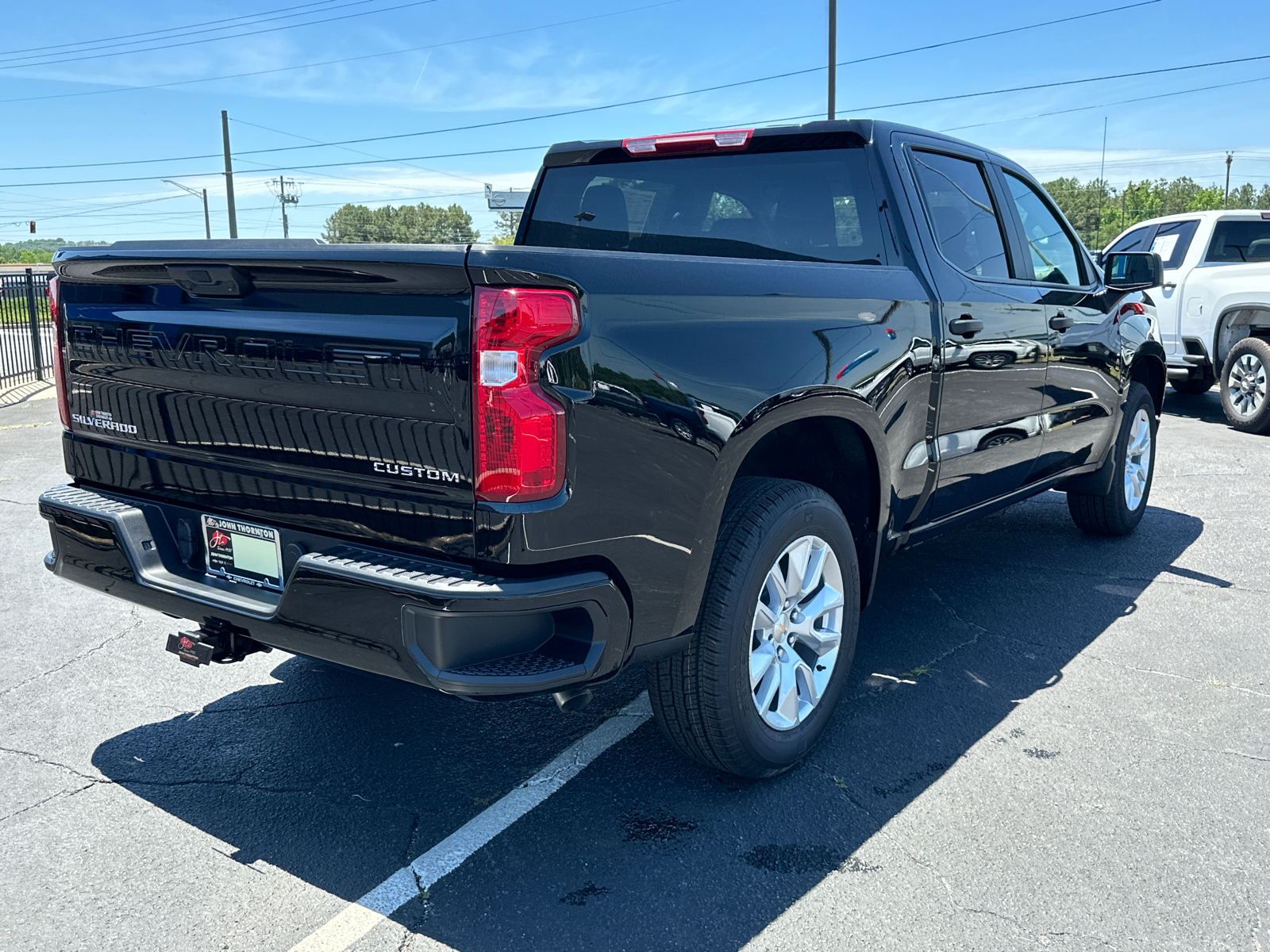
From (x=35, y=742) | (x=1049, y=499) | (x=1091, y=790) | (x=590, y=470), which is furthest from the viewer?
(x=1049, y=499)

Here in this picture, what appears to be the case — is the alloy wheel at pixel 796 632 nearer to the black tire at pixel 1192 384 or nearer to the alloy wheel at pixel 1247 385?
the alloy wheel at pixel 1247 385

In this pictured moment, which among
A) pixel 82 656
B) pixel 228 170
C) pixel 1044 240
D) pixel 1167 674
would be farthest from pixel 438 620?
pixel 228 170

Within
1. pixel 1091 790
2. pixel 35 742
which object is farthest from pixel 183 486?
pixel 1091 790

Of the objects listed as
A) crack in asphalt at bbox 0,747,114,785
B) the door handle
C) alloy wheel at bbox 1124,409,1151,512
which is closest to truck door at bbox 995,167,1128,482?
alloy wheel at bbox 1124,409,1151,512

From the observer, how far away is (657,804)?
3.05 metres

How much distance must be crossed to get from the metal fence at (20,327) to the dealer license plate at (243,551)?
520 inches

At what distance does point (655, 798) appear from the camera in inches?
122

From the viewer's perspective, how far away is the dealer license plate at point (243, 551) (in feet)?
8.98

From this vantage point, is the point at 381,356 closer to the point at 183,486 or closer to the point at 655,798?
the point at 183,486

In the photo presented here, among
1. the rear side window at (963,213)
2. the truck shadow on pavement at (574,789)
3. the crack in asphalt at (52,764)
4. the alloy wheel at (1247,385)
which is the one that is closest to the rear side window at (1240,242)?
the alloy wheel at (1247,385)

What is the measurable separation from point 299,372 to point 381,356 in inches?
11.0

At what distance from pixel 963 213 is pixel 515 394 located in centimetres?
269

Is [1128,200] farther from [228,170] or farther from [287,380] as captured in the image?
[287,380]

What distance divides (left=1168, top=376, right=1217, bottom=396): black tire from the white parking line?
1025 centimetres
